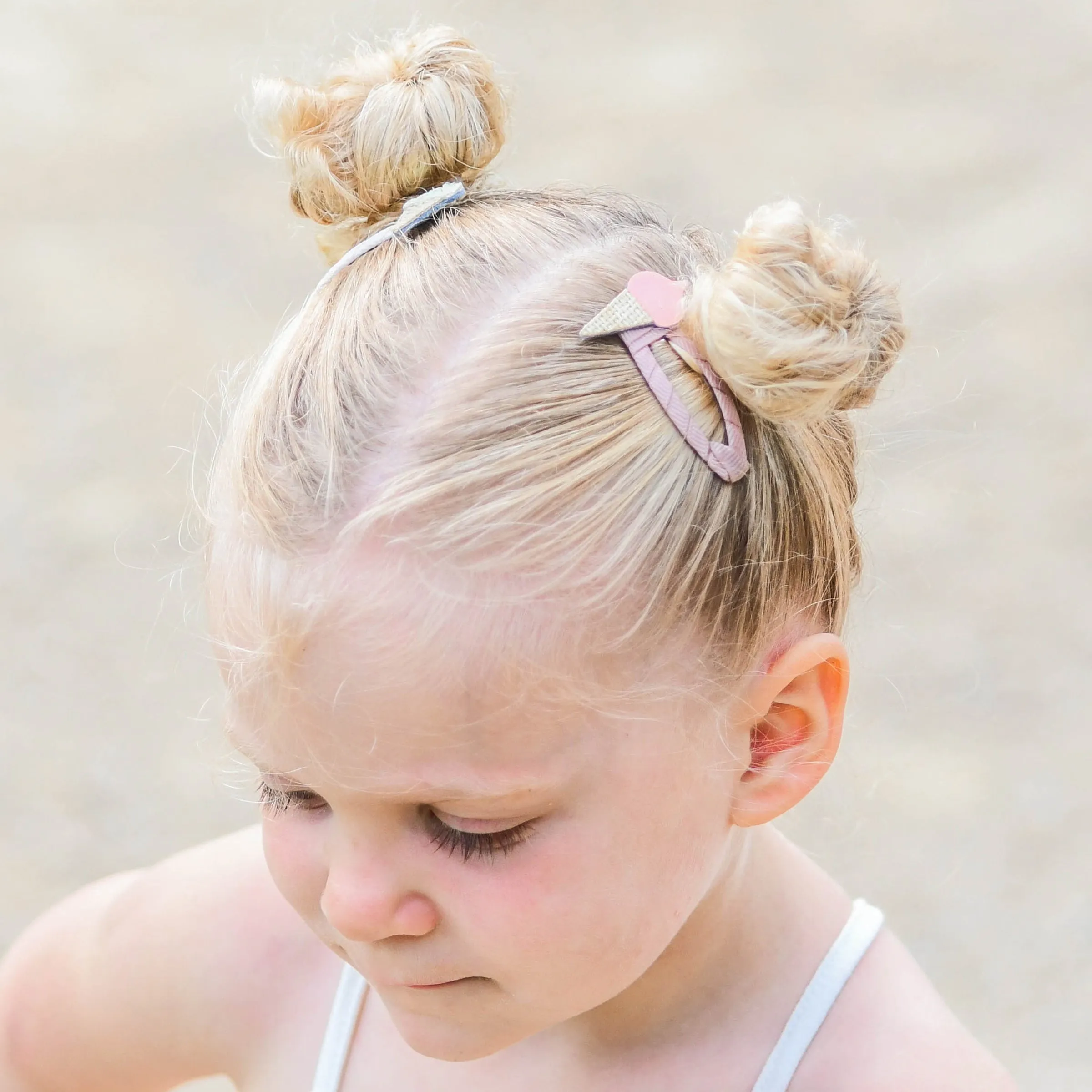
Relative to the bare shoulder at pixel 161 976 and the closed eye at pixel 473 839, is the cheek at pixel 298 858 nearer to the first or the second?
the closed eye at pixel 473 839

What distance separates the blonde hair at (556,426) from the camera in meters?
0.86

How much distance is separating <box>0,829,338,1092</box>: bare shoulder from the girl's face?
345mm

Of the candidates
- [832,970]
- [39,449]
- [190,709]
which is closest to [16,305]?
[39,449]

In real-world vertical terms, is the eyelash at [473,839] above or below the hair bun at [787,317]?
below

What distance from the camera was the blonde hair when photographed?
858 millimetres

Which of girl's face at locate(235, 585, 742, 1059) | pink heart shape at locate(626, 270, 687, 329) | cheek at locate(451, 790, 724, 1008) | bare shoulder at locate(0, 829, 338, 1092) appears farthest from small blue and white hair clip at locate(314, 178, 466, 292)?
bare shoulder at locate(0, 829, 338, 1092)

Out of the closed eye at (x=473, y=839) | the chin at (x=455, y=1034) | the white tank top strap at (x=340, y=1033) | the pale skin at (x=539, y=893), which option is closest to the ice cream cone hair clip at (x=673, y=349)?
the pale skin at (x=539, y=893)

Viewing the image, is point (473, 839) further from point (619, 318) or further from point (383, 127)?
point (383, 127)

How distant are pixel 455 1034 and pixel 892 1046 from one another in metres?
0.33

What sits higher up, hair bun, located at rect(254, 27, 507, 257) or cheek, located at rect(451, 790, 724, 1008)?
hair bun, located at rect(254, 27, 507, 257)

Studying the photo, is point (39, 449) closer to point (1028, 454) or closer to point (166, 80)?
point (166, 80)

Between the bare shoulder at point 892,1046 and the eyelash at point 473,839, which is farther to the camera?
the bare shoulder at point 892,1046

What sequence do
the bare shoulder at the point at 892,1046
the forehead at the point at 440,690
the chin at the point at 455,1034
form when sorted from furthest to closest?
1. the bare shoulder at the point at 892,1046
2. the chin at the point at 455,1034
3. the forehead at the point at 440,690

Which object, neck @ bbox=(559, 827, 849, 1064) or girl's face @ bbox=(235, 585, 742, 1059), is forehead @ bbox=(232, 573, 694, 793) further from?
neck @ bbox=(559, 827, 849, 1064)
